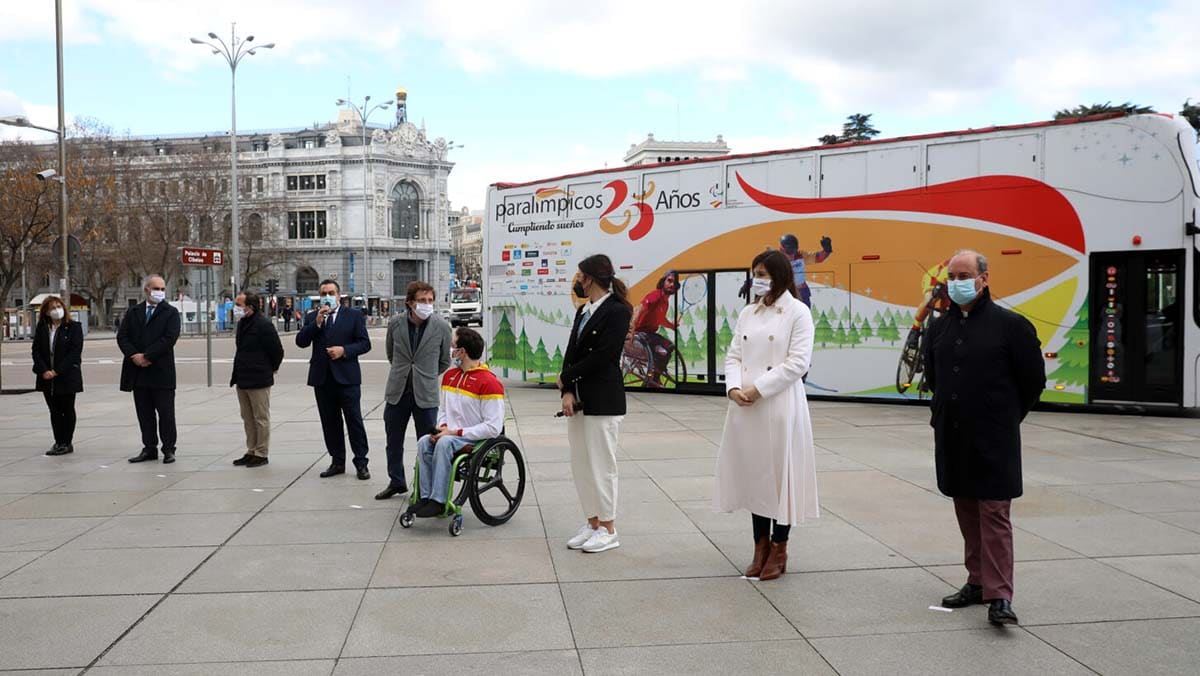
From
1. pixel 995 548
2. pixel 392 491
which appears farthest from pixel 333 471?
pixel 995 548

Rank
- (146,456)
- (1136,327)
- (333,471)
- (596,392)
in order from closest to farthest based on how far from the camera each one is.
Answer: (596,392) < (333,471) < (146,456) < (1136,327)

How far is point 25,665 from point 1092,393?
12.2 metres

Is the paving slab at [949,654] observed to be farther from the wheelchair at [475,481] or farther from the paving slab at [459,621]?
the wheelchair at [475,481]

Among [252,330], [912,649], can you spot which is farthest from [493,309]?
[912,649]

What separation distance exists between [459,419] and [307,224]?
336 ft

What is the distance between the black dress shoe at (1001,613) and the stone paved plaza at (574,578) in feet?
0.24

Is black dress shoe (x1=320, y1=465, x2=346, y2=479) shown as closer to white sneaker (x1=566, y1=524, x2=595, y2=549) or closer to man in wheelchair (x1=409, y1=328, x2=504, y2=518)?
man in wheelchair (x1=409, y1=328, x2=504, y2=518)

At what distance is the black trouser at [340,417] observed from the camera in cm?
862

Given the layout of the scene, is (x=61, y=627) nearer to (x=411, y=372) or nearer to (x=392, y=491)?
(x=392, y=491)

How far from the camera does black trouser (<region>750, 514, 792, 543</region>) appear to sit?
5.39 meters

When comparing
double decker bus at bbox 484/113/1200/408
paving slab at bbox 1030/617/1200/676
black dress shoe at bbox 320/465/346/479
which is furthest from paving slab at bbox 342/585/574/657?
double decker bus at bbox 484/113/1200/408

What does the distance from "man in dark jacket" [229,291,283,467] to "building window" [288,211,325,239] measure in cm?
9771

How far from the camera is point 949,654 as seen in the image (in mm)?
4215

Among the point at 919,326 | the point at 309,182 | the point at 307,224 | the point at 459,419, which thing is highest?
the point at 309,182
